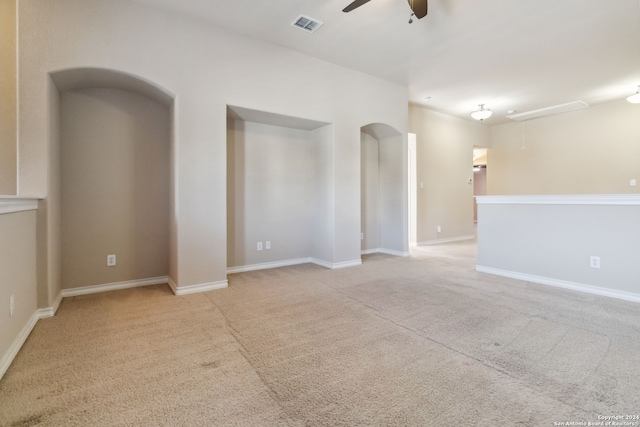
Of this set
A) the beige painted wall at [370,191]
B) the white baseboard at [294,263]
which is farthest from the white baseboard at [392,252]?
the white baseboard at [294,263]

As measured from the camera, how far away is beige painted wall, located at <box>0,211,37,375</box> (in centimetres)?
175

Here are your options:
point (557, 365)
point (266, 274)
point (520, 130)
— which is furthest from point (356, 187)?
point (520, 130)

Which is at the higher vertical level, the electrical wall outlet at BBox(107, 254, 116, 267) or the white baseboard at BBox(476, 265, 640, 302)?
the electrical wall outlet at BBox(107, 254, 116, 267)

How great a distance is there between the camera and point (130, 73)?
9.38 ft

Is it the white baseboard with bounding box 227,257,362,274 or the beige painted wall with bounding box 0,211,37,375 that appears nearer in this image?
the beige painted wall with bounding box 0,211,37,375

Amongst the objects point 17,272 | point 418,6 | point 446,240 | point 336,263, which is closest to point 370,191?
point 336,263

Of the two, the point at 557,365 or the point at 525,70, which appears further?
the point at 525,70

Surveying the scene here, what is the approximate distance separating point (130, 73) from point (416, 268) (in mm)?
4289

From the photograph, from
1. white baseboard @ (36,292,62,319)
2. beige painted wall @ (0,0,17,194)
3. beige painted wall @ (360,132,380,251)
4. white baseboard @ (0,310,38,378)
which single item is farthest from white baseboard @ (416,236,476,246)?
beige painted wall @ (0,0,17,194)

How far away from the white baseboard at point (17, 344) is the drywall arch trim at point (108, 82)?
215 cm

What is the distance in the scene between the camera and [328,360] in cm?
182

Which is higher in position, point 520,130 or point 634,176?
point 520,130

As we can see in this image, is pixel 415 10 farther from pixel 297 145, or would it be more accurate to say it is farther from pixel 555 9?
pixel 297 145

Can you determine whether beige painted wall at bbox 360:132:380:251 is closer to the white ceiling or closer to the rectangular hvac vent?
the white ceiling
